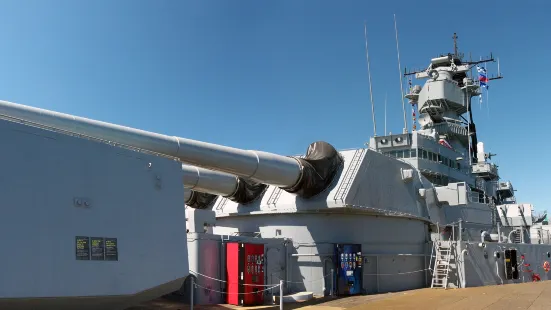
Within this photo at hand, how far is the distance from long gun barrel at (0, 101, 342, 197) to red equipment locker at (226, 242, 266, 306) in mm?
1839

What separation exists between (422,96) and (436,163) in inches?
263

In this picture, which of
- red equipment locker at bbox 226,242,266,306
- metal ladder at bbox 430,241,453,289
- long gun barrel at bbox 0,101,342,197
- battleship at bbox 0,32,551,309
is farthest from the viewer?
metal ladder at bbox 430,241,453,289

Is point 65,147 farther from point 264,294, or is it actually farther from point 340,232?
point 340,232

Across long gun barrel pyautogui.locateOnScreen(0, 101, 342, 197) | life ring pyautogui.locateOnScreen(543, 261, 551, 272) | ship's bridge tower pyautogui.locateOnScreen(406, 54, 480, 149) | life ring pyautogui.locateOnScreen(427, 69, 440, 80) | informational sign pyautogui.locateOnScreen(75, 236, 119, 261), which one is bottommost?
life ring pyautogui.locateOnScreen(543, 261, 551, 272)

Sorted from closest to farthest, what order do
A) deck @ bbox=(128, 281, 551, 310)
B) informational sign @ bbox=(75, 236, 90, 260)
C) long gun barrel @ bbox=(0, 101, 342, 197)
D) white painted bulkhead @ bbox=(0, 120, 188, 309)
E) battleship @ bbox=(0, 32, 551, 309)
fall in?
white painted bulkhead @ bbox=(0, 120, 188, 309)
battleship @ bbox=(0, 32, 551, 309)
informational sign @ bbox=(75, 236, 90, 260)
long gun barrel @ bbox=(0, 101, 342, 197)
deck @ bbox=(128, 281, 551, 310)

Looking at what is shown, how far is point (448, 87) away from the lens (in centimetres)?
3016

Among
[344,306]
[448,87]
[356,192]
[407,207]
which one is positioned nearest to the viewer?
[344,306]

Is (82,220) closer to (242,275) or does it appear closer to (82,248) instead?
(82,248)

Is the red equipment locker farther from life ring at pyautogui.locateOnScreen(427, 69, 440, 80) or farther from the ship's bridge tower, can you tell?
life ring at pyautogui.locateOnScreen(427, 69, 440, 80)

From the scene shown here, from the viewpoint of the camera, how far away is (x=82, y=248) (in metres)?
7.78

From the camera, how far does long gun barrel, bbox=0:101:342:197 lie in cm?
869

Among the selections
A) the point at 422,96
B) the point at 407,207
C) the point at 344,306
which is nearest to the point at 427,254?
the point at 407,207

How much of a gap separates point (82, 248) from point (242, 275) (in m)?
5.41

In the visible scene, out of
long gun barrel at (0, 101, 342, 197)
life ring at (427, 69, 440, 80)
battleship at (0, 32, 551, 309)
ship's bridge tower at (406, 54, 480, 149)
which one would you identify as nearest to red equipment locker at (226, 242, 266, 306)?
battleship at (0, 32, 551, 309)
